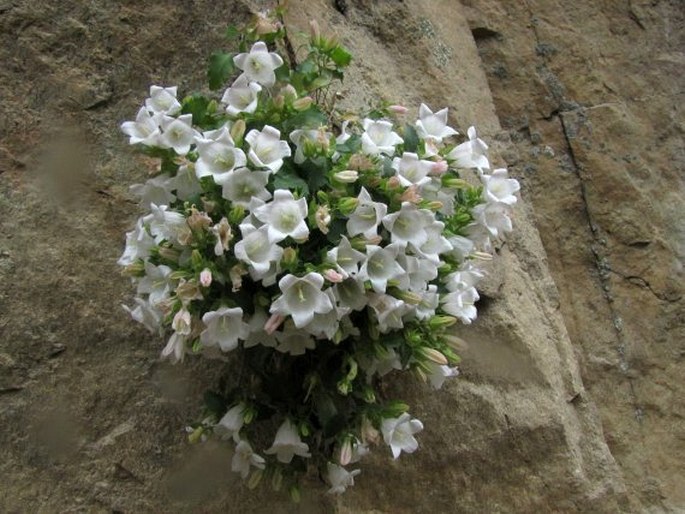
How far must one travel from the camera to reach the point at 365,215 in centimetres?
153

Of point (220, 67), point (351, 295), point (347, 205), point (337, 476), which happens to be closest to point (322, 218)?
point (347, 205)

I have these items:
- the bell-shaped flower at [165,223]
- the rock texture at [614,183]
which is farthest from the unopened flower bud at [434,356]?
the rock texture at [614,183]

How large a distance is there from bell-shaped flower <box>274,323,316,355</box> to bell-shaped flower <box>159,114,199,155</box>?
42 centimetres

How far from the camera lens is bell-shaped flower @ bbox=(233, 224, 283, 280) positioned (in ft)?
4.72

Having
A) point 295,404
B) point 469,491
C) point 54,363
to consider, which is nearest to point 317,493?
point 295,404

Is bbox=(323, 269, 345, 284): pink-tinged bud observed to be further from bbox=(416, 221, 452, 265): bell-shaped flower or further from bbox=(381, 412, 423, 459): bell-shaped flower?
bbox=(381, 412, 423, 459): bell-shaped flower

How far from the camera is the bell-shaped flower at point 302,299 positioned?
1.43 meters

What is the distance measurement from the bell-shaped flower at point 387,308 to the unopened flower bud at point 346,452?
0.26 meters

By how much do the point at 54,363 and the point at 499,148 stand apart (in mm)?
1579

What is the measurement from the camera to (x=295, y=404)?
174 cm

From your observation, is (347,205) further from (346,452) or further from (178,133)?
(346,452)

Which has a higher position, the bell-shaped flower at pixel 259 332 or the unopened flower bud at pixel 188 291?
the unopened flower bud at pixel 188 291

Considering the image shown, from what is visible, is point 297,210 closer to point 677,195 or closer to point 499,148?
point 499,148

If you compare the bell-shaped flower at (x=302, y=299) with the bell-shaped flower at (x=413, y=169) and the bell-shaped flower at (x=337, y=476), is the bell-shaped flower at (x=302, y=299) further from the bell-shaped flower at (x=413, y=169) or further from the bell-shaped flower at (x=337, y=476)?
the bell-shaped flower at (x=337, y=476)
